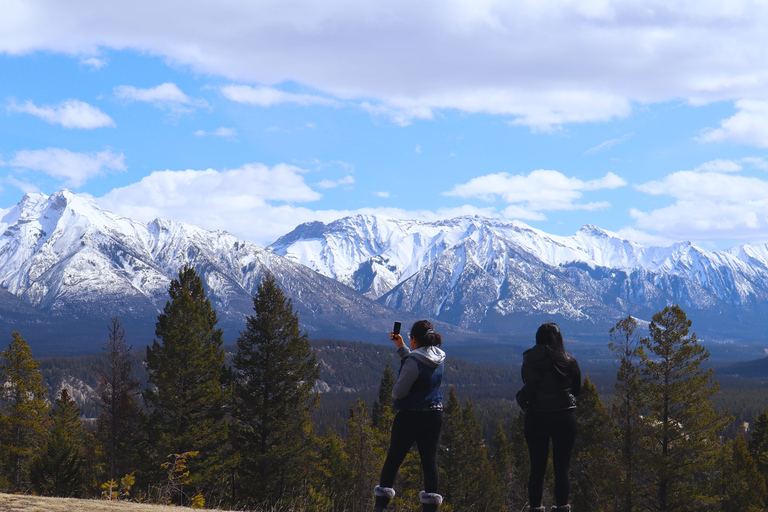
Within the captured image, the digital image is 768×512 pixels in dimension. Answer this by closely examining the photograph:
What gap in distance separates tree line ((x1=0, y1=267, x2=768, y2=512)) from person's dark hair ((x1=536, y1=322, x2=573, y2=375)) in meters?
12.7

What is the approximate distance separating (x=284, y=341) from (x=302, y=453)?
5.37 meters

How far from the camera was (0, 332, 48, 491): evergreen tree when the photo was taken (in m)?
31.4

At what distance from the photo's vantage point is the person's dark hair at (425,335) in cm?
849

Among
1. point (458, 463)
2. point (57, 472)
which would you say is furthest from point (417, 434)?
point (458, 463)

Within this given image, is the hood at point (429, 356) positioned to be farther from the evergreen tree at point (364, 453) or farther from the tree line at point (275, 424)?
the evergreen tree at point (364, 453)

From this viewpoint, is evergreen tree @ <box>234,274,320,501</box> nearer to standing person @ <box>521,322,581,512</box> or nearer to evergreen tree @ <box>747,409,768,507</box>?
standing person @ <box>521,322,581,512</box>

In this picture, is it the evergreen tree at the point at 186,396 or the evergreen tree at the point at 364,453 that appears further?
the evergreen tree at the point at 364,453

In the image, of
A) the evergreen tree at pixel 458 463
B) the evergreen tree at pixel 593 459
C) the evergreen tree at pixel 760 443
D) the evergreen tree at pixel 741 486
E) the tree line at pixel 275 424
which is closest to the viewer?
the tree line at pixel 275 424

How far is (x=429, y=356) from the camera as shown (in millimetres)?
8289

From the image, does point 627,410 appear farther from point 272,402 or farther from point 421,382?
point 421,382

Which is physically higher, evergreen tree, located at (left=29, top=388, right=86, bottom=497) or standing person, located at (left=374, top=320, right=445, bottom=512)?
standing person, located at (left=374, top=320, right=445, bottom=512)

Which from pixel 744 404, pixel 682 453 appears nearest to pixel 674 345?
pixel 682 453

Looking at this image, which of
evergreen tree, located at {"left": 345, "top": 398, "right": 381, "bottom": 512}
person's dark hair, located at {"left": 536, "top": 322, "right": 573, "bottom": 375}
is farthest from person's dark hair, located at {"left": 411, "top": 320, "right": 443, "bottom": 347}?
evergreen tree, located at {"left": 345, "top": 398, "right": 381, "bottom": 512}

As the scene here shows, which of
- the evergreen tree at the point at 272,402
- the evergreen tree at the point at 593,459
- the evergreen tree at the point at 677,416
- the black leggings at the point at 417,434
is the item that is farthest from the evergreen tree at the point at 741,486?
the black leggings at the point at 417,434
